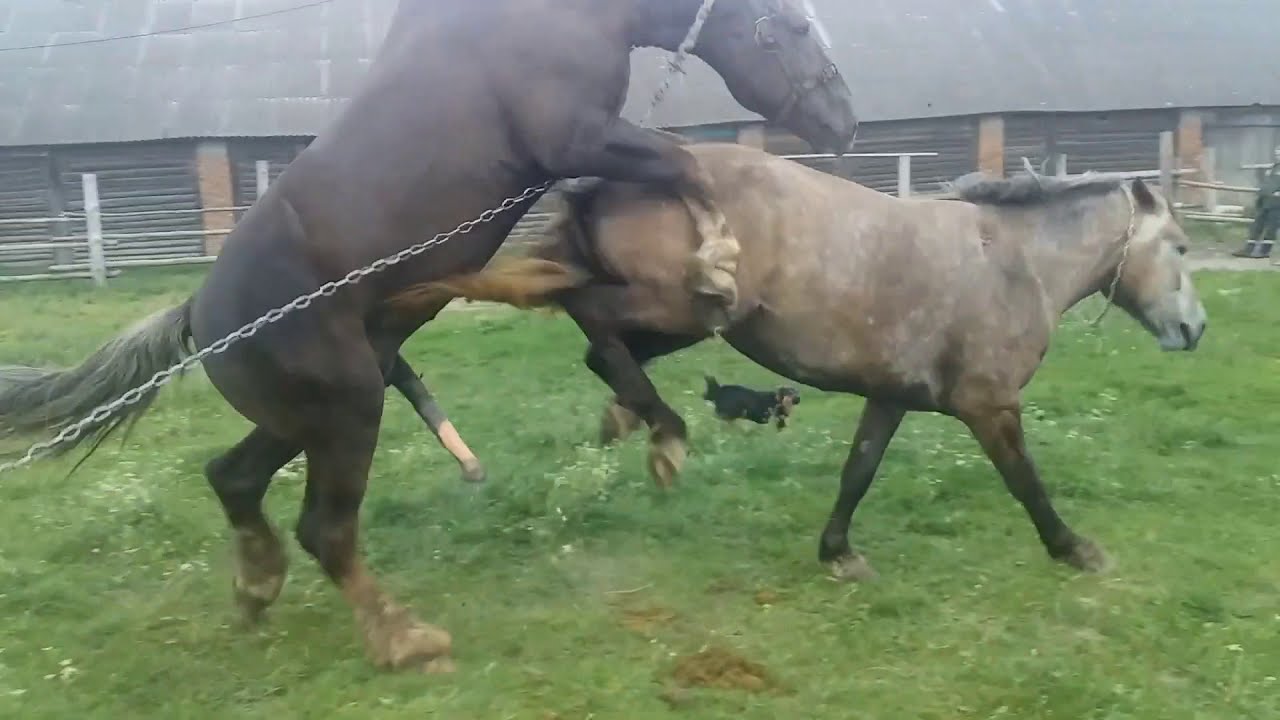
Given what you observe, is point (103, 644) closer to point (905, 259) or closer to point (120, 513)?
point (120, 513)

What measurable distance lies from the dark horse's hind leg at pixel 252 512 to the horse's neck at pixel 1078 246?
295 cm

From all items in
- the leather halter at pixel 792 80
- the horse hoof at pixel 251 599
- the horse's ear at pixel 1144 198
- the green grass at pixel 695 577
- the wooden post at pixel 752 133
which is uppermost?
the leather halter at pixel 792 80

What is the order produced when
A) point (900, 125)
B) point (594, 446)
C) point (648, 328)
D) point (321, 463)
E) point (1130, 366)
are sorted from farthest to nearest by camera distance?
point (900, 125) < point (1130, 366) < point (594, 446) < point (648, 328) < point (321, 463)

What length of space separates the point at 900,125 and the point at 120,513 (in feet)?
60.6

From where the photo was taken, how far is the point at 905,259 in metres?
4.13

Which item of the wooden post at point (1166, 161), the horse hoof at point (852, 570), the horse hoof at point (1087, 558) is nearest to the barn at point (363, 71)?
the wooden post at point (1166, 161)

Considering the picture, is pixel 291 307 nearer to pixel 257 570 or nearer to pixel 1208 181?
pixel 257 570

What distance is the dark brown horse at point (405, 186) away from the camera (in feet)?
11.1

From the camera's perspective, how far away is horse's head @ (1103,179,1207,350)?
15.3 feet

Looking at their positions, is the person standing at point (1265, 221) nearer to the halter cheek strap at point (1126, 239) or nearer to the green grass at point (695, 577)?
the green grass at point (695, 577)

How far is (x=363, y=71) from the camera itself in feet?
75.1

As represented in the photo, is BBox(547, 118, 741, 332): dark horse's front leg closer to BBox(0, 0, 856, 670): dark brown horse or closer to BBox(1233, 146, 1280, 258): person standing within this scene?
BBox(0, 0, 856, 670): dark brown horse

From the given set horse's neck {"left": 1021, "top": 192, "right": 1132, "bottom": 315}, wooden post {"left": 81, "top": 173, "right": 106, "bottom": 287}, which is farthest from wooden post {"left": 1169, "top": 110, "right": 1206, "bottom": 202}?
horse's neck {"left": 1021, "top": 192, "right": 1132, "bottom": 315}

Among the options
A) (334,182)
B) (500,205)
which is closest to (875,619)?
(500,205)
